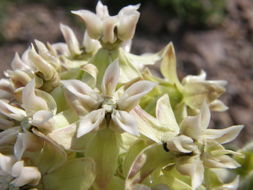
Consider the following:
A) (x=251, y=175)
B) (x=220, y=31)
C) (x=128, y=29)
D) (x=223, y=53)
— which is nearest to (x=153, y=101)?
(x=128, y=29)

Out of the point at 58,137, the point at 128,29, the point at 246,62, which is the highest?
the point at 128,29

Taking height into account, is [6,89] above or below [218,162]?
above

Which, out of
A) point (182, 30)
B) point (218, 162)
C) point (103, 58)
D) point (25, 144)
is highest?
point (103, 58)

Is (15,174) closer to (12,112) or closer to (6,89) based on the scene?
(12,112)

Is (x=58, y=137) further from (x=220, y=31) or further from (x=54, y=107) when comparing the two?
(x=220, y=31)

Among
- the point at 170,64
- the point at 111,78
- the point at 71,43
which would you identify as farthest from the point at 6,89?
the point at 170,64

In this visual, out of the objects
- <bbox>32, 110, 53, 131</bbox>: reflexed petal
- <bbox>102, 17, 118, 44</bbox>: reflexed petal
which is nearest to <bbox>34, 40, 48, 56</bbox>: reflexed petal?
<bbox>102, 17, 118, 44</bbox>: reflexed petal

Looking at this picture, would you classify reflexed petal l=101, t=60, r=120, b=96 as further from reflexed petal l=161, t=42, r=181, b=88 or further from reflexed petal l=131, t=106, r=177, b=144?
reflexed petal l=161, t=42, r=181, b=88
